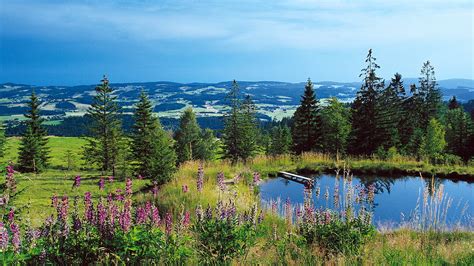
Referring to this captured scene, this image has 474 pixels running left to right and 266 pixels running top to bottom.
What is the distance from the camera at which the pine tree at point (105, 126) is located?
1580 inches

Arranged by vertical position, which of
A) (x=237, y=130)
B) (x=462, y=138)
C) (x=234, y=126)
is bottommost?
(x=462, y=138)

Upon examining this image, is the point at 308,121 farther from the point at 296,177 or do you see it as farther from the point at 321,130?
the point at 296,177

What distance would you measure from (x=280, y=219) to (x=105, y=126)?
112ft

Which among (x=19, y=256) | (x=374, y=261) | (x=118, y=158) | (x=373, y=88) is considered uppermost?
(x=373, y=88)

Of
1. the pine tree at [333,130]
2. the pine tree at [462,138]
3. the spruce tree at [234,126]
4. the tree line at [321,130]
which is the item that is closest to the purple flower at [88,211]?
the tree line at [321,130]

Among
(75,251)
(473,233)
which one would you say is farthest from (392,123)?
(75,251)

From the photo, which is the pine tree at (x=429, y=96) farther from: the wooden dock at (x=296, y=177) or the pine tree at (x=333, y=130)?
the wooden dock at (x=296, y=177)

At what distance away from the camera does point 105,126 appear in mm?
40906

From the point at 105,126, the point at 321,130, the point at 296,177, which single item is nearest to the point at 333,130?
the point at 321,130

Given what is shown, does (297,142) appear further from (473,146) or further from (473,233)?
(473,233)

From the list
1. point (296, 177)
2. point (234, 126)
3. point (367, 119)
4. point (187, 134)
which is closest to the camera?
point (296, 177)

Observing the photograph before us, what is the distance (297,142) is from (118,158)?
16.1 metres

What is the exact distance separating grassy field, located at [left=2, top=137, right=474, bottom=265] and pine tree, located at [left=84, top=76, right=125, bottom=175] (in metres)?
18.7

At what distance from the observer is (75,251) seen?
4.88 m
